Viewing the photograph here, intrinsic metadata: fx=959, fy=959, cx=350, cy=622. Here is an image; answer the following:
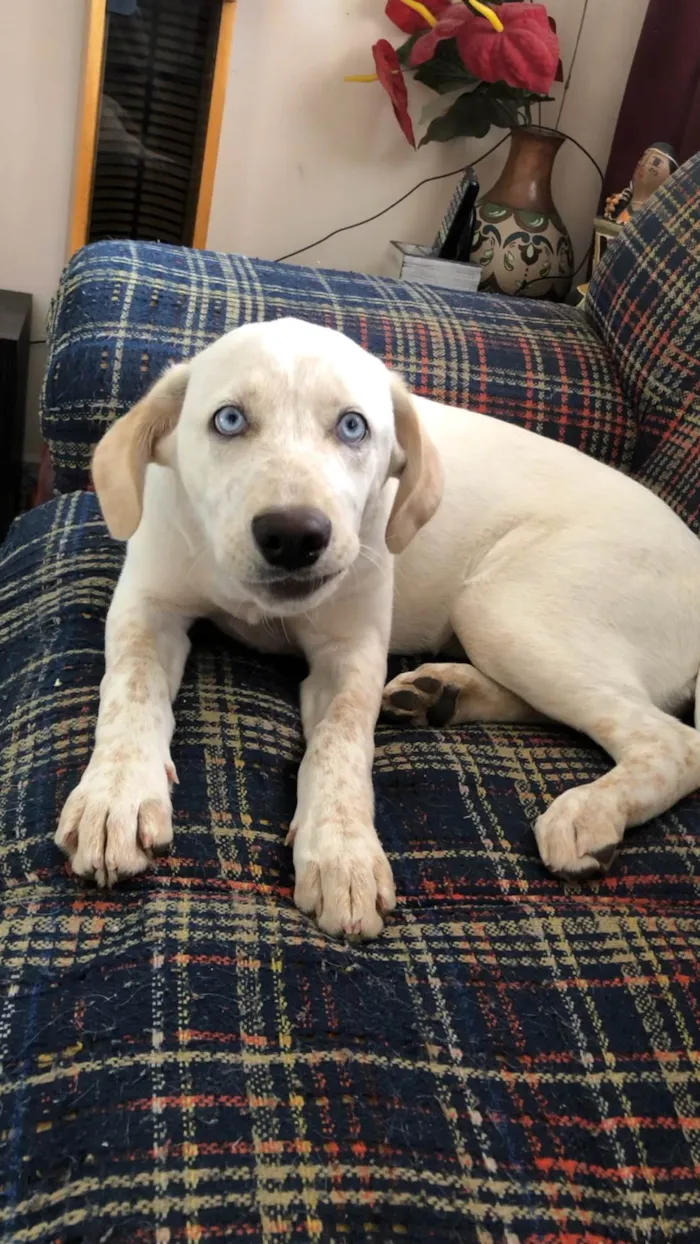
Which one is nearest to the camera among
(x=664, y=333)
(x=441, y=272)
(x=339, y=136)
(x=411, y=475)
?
(x=411, y=475)

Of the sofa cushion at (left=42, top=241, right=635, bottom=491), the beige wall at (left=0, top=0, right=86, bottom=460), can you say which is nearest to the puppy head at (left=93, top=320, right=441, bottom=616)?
the sofa cushion at (left=42, top=241, right=635, bottom=491)

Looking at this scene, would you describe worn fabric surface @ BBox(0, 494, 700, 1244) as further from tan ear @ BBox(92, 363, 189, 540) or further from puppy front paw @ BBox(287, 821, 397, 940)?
tan ear @ BBox(92, 363, 189, 540)

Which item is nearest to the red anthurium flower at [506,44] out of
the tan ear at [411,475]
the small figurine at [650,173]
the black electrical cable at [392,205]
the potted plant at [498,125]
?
the potted plant at [498,125]

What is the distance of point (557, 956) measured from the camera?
955mm

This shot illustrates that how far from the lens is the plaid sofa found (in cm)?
71

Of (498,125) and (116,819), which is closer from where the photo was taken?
(116,819)

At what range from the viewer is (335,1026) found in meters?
0.83

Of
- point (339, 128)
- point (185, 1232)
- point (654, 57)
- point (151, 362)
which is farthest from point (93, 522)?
point (654, 57)

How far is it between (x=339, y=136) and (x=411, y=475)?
2.08 metres

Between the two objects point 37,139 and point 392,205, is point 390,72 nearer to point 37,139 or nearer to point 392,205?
point 392,205

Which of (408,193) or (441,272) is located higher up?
(408,193)

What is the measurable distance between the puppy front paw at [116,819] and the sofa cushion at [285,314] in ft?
2.98

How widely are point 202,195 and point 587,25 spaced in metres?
1.36

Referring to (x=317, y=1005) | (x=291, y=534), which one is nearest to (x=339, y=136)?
(x=291, y=534)
